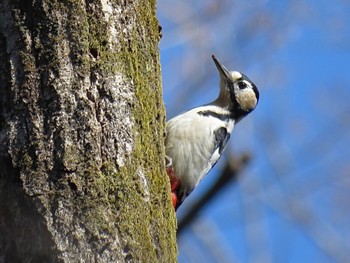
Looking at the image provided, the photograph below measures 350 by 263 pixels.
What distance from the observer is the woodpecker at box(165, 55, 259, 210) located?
4188 mm

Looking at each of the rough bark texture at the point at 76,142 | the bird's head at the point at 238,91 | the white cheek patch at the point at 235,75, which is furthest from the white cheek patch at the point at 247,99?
the rough bark texture at the point at 76,142

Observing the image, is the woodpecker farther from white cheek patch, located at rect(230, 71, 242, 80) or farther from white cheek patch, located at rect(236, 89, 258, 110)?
white cheek patch, located at rect(230, 71, 242, 80)

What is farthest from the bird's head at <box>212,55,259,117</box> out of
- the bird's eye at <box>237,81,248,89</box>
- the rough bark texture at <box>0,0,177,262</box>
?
the rough bark texture at <box>0,0,177,262</box>

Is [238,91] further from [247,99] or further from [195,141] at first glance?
[195,141]

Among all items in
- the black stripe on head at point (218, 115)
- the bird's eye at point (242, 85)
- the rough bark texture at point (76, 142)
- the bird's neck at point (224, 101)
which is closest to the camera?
the rough bark texture at point (76, 142)

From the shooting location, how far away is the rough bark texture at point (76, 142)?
2219 millimetres

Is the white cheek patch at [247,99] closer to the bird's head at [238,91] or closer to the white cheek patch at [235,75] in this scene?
the bird's head at [238,91]

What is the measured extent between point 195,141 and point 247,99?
0.99 m

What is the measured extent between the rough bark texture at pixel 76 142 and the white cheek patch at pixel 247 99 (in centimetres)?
260

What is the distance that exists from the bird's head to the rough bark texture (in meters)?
2.57

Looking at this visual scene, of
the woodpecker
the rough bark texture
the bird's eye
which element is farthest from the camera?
the bird's eye

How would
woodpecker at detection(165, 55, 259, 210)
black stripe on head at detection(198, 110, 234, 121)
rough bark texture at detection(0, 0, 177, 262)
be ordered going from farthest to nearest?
black stripe on head at detection(198, 110, 234, 121) → woodpecker at detection(165, 55, 259, 210) → rough bark texture at detection(0, 0, 177, 262)

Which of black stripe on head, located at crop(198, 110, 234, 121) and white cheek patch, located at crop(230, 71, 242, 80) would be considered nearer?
black stripe on head, located at crop(198, 110, 234, 121)

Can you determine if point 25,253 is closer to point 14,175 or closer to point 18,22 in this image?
point 14,175
